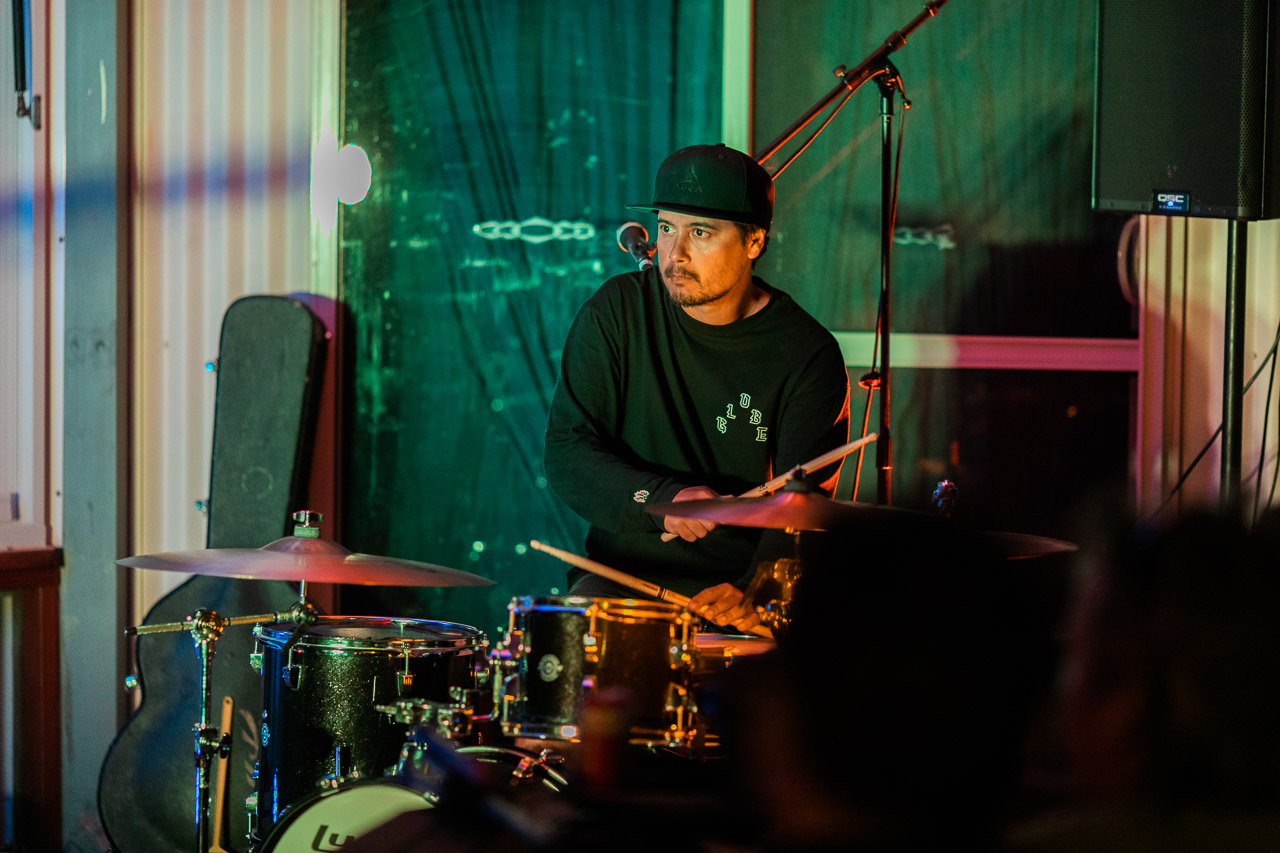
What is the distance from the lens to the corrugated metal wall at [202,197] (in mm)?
3908

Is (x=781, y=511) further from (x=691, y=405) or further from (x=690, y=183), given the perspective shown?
(x=690, y=183)

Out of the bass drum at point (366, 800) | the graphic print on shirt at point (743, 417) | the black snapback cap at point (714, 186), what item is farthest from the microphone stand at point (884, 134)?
the bass drum at point (366, 800)

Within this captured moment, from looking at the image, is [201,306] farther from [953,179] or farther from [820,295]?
[953,179]

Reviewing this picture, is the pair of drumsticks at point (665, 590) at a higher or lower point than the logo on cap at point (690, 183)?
lower

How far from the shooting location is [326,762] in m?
2.79

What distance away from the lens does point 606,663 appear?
2664 millimetres

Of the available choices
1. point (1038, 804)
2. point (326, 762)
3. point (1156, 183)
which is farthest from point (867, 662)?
point (1156, 183)

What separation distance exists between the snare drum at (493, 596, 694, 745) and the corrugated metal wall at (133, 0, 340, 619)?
1.71 m

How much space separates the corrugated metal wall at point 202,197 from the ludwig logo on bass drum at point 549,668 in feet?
5.67

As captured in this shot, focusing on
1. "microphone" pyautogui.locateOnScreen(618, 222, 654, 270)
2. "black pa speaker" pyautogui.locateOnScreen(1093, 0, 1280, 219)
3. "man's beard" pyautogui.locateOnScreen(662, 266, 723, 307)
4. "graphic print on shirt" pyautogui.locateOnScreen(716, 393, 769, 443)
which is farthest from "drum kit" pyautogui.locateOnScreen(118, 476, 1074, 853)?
"black pa speaker" pyautogui.locateOnScreen(1093, 0, 1280, 219)

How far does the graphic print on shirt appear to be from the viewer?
3451 mm

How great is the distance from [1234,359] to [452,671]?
252cm

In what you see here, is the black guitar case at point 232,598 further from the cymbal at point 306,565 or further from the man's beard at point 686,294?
the man's beard at point 686,294

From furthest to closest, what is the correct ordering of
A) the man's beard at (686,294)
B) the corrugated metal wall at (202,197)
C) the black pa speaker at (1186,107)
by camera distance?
1. the corrugated metal wall at (202,197)
2. the black pa speaker at (1186,107)
3. the man's beard at (686,294)
